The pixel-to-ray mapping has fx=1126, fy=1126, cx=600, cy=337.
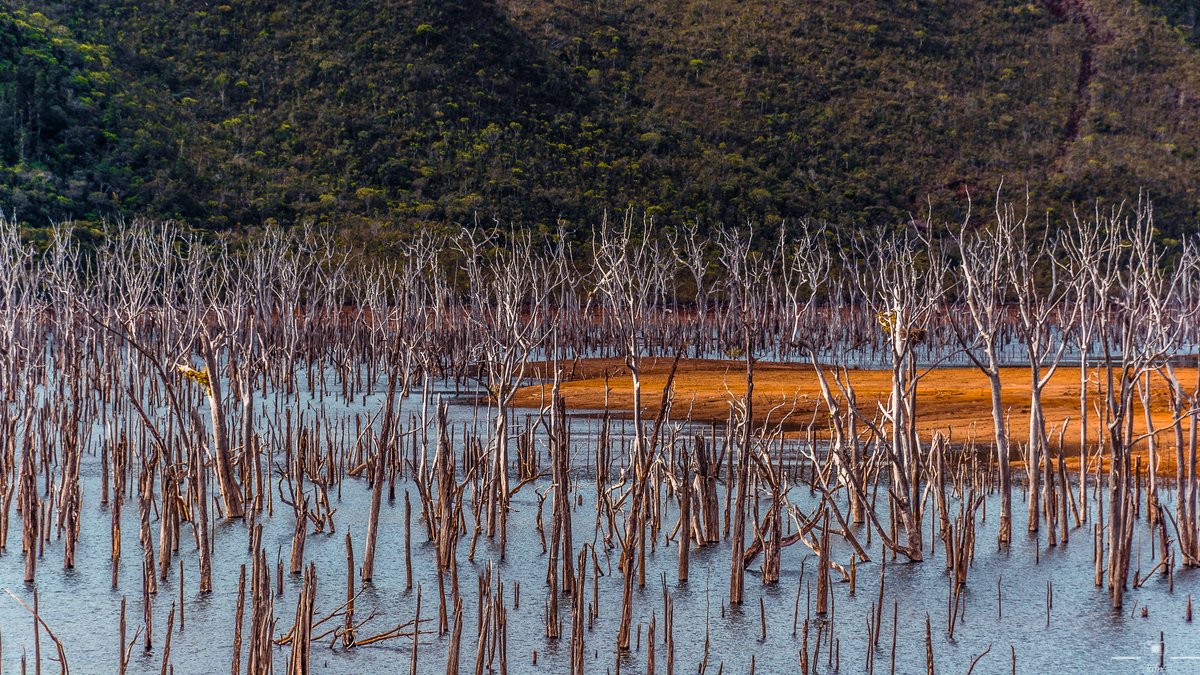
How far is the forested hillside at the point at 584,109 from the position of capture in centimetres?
4924

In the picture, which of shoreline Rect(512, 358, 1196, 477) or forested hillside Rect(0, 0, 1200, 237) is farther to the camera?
forested hillside Rect(0, 0, 1200, 237)

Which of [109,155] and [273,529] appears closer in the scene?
[273,529]

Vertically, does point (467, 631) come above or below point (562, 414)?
below

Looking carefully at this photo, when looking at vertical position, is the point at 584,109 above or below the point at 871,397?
above

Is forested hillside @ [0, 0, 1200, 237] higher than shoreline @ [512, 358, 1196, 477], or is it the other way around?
forested hillside @ [0, 0, 1200, 237]

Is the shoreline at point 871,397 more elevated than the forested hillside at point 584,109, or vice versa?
the forested hillside at point 584,109

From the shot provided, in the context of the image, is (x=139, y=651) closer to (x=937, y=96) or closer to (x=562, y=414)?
(x=562, y=414)

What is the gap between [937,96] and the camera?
67.8m

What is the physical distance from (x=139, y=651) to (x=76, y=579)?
1901 mm

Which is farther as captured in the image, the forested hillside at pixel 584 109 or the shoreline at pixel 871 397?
the forested hillside at pixel 584 109

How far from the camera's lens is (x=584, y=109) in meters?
62.9

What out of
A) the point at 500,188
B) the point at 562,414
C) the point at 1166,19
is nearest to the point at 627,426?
the point at 562,414

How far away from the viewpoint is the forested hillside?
1939 inches

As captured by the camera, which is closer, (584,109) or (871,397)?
(871,397)
